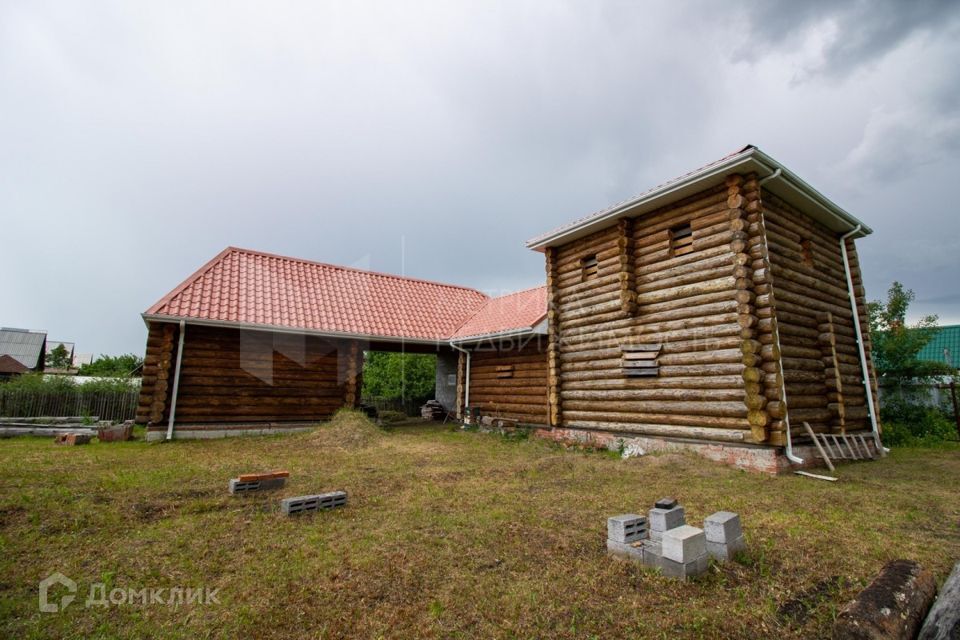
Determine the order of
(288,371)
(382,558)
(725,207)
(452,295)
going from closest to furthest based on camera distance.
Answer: (382,558)
(725,207)
(288,371)
(452,295)

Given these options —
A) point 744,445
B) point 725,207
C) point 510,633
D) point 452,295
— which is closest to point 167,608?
point 510,633

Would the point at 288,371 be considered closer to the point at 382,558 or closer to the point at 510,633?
the point at 382,558

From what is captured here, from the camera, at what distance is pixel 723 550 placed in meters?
3.85

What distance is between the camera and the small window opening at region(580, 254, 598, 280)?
11.8 meters

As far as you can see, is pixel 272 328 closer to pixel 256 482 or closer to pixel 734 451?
pixel 256 482

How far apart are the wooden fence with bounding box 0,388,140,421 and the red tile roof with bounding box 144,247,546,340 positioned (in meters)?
6.95

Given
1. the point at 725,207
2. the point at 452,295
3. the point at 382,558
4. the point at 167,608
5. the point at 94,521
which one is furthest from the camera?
the point at 452,295

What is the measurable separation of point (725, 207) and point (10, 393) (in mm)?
22783

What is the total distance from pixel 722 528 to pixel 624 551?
34.3 inches

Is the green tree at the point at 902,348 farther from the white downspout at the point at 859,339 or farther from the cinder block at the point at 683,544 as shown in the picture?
the cinder block at the point at 683,544

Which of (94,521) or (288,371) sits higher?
(288,371)

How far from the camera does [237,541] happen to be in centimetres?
436

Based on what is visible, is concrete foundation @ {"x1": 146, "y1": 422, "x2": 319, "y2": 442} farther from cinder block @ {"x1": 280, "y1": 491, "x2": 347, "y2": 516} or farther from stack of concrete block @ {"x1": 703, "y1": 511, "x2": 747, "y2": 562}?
stack of concrete block @ {"x1": 703, "y1": 511, "x2": 747, "y2": 562}

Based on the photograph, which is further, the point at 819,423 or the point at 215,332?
the point at 215,332
